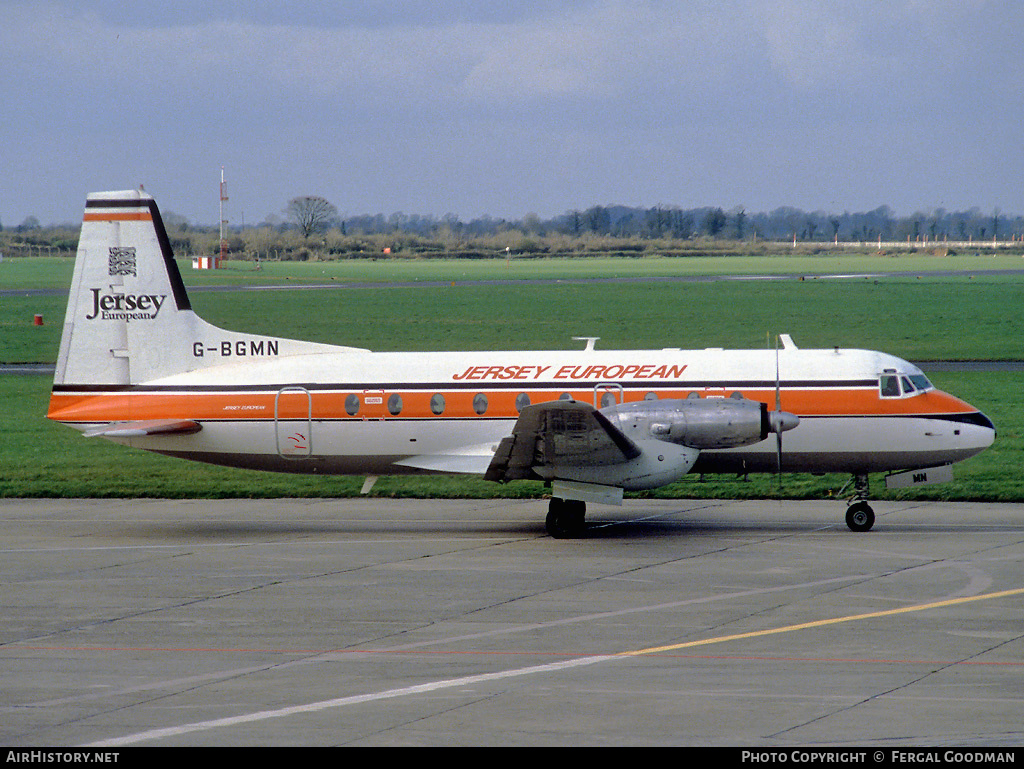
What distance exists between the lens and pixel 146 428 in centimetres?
2273

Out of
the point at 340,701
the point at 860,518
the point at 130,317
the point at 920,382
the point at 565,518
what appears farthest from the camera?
the point at 130,317

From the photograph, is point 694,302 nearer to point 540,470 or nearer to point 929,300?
point 929,300

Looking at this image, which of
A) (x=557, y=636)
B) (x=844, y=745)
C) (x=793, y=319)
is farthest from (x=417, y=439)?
(x=793, y=319)

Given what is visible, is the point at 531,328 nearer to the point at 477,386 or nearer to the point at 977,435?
the point at 477,386

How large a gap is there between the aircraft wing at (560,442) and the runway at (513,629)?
56.9 inches

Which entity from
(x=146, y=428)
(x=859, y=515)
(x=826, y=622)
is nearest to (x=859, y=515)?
(x=859, y=515)

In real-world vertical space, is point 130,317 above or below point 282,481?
above

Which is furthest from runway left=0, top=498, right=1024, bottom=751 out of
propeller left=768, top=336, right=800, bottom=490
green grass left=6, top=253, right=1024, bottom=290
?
green grass left=6, top=253, right=1024, bottom=290

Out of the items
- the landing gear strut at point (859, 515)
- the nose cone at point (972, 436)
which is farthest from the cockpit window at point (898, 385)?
the landing gear strut at point (859, 515)

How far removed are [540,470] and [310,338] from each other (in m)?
43.0

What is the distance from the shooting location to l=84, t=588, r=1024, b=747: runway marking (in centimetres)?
1152

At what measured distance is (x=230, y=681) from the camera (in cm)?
1341

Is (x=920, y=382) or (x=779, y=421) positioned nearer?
(x=779, y=421)

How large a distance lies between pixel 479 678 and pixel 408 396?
402 inches
